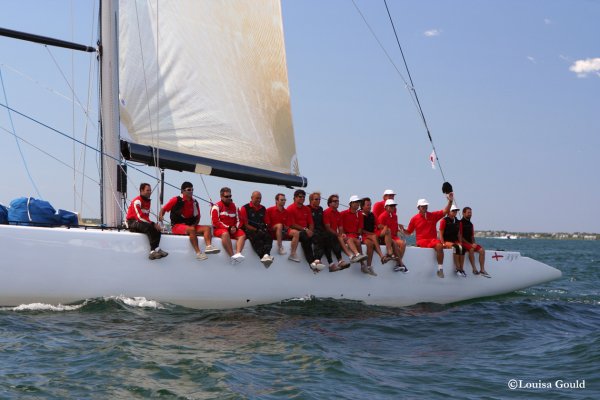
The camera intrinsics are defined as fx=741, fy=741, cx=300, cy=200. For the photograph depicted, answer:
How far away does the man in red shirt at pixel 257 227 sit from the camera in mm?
10023

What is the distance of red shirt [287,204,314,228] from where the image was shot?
10547mm

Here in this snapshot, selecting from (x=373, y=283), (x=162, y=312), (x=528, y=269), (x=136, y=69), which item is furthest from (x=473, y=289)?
(x=136, y=69)

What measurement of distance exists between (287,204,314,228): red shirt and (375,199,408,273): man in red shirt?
52.0 inches

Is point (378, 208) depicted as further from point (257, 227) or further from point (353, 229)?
point (257, 227)

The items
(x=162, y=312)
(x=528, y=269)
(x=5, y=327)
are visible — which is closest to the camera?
(x=5, y=327)

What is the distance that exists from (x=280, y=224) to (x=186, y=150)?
1.70 m

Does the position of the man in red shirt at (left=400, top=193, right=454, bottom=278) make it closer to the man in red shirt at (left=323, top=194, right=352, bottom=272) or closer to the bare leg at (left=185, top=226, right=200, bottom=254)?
the man in red shirt at (left=323, top=194, right=352, bottom=272)

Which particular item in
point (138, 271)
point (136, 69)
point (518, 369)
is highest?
point (136, 69)

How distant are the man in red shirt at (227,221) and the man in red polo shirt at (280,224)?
1.67 ft

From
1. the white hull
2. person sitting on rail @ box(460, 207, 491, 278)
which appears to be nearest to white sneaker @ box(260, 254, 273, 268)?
the white hull

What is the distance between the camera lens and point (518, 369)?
7.36 meters

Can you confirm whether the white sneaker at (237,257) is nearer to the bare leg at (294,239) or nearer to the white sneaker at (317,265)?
the bare leg at (294,239)

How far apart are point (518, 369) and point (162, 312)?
4296 mm

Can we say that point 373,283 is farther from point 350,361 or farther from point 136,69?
point 136,69
